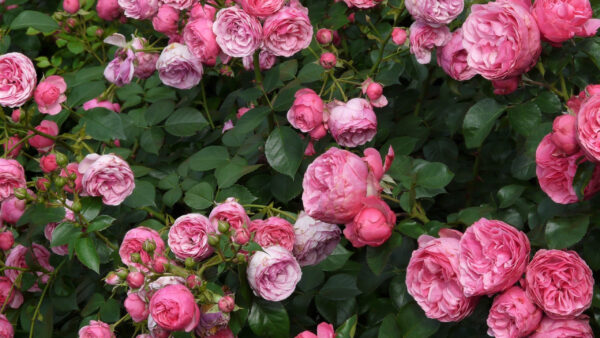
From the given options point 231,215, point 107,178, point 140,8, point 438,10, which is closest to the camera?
point 231,215

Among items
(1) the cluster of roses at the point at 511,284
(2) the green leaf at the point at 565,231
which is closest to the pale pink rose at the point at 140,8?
(1) the cluster of roses at the point at 511,284

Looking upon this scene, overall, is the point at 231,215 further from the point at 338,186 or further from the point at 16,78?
the point at 16,78

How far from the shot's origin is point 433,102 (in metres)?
2.25

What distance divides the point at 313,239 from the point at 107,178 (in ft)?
2.00

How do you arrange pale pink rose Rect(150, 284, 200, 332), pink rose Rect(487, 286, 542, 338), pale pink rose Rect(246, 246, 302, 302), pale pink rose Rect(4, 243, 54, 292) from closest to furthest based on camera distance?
pink rose Rect(487, 286, 542, 338) → pale pink rose Rect(150, 284, 200, 332) → pale pink rose Rect(246, 246, 302, 302) → pale pink rose Rect(4, 243, 54, 292)

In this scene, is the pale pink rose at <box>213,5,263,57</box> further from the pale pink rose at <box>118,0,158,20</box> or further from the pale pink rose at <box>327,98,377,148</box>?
the pale pink rose at <box>118,0,158,20</box>

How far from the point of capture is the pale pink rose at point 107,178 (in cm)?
175

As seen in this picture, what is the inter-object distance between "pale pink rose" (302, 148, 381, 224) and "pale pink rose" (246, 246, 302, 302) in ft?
0.54

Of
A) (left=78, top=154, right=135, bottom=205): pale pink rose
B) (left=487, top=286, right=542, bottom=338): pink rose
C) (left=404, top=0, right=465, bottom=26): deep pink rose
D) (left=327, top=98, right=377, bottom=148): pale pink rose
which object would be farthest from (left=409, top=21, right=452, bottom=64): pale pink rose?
(left=78, top=154, right=135, bottom=205): pale pink rose

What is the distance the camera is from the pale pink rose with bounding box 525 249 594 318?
1.18m

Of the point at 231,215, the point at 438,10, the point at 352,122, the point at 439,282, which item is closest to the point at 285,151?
the point at 352,122

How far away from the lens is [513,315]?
1171 mm

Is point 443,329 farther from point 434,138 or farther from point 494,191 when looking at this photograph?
point 434,138

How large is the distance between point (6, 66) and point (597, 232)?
5.50 feet
